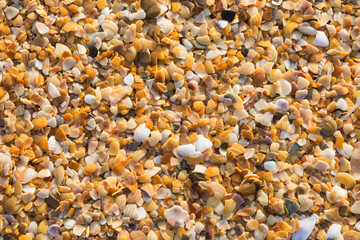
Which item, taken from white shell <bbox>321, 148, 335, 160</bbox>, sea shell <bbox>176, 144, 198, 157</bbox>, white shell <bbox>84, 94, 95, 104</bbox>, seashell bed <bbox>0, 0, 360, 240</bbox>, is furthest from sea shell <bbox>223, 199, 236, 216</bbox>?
white shell <bbox>84, 94, 95, 104</bbox>

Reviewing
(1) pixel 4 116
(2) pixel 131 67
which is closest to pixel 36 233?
(1) pixel 4 116

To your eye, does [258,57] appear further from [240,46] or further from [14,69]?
[14,69]

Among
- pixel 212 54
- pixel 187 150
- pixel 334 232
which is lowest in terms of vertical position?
pixel 334 232

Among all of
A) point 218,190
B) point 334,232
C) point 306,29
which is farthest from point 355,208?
point 306,29

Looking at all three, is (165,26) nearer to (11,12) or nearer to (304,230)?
(11,12)

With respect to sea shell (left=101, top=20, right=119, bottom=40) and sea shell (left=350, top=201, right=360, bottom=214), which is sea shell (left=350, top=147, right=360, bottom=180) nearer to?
sea shell (left=350, top=201, right=360, bottom=214)

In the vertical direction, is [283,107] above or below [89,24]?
below
